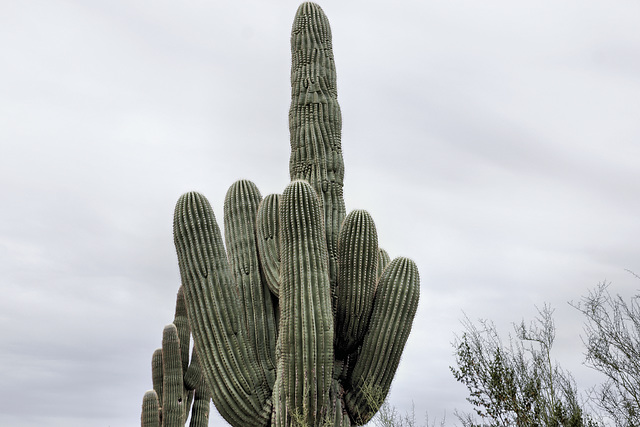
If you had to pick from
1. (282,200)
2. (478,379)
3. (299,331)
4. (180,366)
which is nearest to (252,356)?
(299,331)

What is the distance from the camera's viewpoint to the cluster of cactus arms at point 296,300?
7148mm

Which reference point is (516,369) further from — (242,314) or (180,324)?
(180,324)

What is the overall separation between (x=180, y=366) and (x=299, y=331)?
20.8ft

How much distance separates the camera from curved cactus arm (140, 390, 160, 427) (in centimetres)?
1239

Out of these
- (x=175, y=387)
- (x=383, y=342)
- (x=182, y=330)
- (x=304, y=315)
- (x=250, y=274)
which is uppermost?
(x=182, y=330)

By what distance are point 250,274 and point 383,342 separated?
180 cm

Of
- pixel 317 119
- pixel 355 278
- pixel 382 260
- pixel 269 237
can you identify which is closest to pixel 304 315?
pixel 355 278

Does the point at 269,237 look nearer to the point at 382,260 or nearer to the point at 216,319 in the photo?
the point at 216,319

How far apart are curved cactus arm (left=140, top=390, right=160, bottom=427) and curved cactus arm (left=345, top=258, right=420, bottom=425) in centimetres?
572

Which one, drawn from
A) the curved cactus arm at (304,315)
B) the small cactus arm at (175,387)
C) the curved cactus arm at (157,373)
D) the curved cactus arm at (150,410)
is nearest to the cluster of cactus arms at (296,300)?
the curved cactus arm at (304,315)

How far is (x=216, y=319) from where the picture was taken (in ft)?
25.3

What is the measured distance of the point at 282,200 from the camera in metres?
7.54

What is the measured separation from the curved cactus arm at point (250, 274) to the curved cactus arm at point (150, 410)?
5321 millimetres

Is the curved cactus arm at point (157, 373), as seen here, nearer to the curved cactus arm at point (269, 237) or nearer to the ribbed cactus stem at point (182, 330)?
the ribbed cactus stem at point (182, 330)
